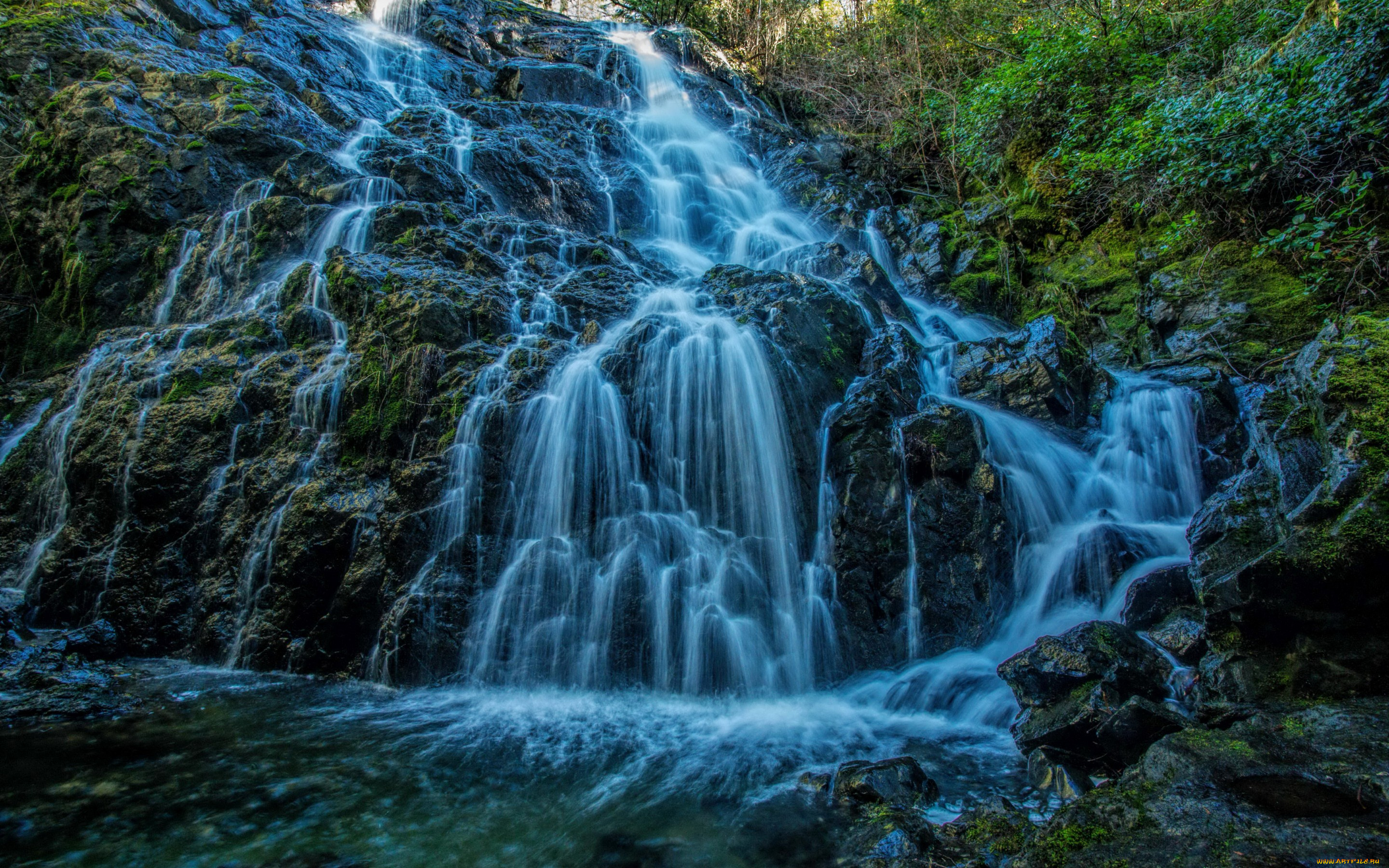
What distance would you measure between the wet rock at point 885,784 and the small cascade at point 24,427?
37.4 ft

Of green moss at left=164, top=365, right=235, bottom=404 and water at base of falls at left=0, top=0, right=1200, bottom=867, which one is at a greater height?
green moss at left=164, top=365, right=235, bottom=404

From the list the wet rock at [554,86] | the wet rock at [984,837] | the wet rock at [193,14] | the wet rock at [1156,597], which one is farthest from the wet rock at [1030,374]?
the wet rock at [193,14]

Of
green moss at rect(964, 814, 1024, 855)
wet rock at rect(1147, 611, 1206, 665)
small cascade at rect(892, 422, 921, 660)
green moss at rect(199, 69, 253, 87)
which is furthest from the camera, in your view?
green moss at rect(199, 69, 253, 87)

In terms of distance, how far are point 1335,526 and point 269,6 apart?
24.4m

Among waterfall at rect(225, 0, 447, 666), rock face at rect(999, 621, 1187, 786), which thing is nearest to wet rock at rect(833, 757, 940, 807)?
rock face at rect(999, 621, 1187, 786)

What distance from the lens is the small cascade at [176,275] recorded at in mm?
10164

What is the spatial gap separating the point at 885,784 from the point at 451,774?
10.1 feet

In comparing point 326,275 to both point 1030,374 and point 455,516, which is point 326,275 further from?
point 1030,374

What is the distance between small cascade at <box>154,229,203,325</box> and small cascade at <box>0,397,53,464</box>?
1928 millimetres

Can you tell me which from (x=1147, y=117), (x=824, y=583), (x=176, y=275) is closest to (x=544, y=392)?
(x=824, y=583)

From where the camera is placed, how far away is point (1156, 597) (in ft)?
18.2

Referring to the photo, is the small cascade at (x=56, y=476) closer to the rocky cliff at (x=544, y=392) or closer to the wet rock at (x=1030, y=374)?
the rocky cliff at (x=544, y=392)

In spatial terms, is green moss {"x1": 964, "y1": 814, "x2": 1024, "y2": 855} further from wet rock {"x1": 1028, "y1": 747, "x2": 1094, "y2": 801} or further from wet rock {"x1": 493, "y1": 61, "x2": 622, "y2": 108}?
wet rock {"x1": 493, "y1": 61, "x2": 622, "y2": 108}

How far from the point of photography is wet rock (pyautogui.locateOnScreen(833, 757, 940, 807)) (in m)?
3.90
